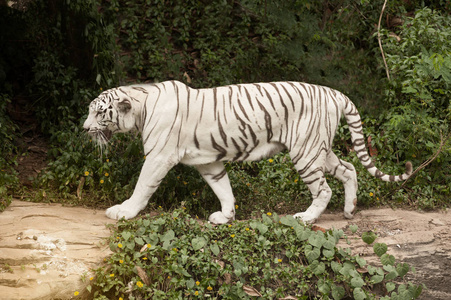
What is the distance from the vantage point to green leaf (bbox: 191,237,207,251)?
4030 millimetres

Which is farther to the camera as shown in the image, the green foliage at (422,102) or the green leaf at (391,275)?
the green foliage at (422,102)

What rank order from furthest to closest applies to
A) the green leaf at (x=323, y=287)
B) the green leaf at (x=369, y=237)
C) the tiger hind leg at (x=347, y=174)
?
the tiger hind leg at (x=347, y=174) < the green leaf at (x=369, y=237) < the green leaf at (x=323, y=287)

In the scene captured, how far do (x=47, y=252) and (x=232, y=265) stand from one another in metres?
1.43

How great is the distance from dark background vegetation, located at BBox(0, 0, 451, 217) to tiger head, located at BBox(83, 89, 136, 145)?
694mm

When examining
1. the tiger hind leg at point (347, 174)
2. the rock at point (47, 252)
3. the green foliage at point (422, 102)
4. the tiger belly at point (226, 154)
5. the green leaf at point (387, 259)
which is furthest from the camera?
the green foliage at point (422, 102)

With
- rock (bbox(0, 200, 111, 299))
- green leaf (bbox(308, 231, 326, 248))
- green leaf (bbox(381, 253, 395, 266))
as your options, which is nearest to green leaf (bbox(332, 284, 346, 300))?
green leaf (bbox(308, 231, 326, 248))

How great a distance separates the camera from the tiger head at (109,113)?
4461 millimetres

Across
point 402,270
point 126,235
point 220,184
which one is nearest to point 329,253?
point 402,270

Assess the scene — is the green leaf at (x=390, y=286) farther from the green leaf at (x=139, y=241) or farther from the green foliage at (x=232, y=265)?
the green leaf at (x=139, y=241)

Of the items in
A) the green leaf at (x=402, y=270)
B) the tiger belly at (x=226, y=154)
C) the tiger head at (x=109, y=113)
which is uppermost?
the tiger head at (x=109, y=113)

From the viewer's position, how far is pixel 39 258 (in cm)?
372

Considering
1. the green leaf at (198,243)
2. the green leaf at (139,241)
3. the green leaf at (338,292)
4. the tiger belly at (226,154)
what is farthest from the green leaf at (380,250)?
the green leaf at (139,241)

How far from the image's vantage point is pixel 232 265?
13.4ft

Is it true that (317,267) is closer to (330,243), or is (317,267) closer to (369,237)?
(330,243)
